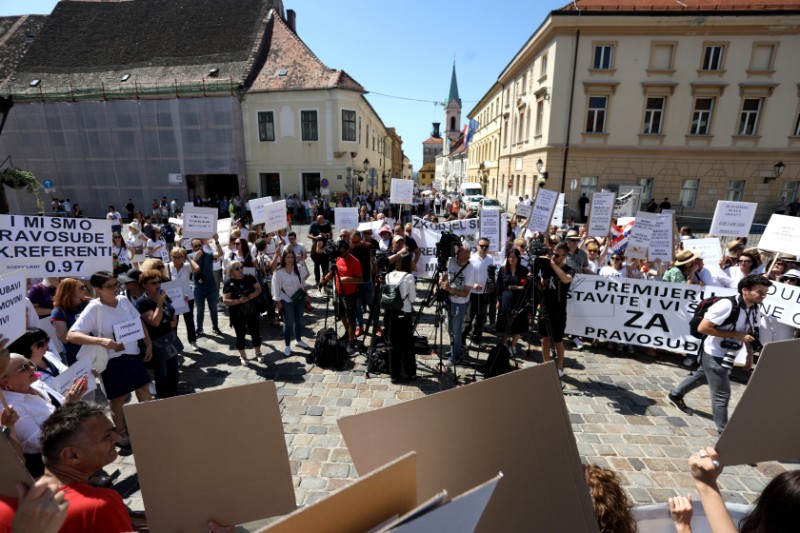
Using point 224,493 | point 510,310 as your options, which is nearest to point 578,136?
point 510,310

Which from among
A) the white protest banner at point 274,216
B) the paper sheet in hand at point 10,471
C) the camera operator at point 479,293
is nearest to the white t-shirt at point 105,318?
the paper sheet in hand at point 10,471

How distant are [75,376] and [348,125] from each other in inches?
991

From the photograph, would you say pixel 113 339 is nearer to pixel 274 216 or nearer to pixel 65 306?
pixel 65 306

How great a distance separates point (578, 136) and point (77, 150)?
31763 mm

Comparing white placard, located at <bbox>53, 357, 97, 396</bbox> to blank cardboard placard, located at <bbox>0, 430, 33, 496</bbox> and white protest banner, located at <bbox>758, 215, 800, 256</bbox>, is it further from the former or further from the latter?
white protest banner, located at <bbox>758, 215, 800, 256</bbox>

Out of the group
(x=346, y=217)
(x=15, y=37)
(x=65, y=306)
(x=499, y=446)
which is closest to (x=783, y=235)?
(x=499, y=446)

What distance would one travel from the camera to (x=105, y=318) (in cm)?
367

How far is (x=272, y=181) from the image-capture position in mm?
27812

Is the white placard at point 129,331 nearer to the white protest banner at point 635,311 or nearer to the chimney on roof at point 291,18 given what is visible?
the white protest banner at point 635,311

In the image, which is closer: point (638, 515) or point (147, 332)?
point (638, 515)

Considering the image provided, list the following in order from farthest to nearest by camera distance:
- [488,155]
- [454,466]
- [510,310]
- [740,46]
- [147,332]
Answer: [488,155], [740,46], [510,310], [147,332], [454,466]

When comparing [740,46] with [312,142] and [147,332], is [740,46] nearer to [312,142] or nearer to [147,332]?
[312,142]

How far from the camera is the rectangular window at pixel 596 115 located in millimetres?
23688

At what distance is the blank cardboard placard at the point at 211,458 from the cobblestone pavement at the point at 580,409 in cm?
183
